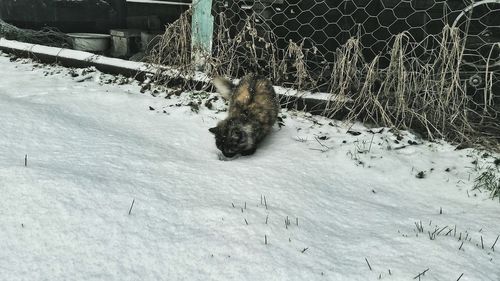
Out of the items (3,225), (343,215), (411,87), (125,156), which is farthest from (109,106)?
(411,87)

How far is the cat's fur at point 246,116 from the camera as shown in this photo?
277 cm

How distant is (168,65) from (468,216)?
304 cm

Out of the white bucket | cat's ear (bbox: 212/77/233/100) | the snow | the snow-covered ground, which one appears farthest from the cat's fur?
the white bucket

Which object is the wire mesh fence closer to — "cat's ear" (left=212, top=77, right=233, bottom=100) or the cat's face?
"cat's ear" (left=212, top=77, right=233, bottom=100)

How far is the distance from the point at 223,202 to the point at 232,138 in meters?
0.86

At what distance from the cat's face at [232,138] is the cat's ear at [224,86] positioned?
0.72 meters

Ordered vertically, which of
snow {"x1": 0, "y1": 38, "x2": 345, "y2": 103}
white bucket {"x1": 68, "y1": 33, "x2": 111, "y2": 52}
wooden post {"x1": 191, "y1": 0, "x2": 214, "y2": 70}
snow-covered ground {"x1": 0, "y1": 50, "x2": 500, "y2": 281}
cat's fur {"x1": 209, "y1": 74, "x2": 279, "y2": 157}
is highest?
wooden post {"x1": 191, "y1": 0, "x2": 214, "y2": 70}

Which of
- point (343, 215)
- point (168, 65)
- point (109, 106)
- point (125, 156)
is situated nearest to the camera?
point (343, 215)

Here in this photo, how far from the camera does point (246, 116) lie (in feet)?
9.86

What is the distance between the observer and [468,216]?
207 centimetres

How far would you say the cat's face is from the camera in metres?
2.75

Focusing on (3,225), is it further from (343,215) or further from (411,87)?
(411,87)

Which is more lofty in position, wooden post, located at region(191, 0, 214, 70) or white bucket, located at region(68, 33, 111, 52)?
wooden post, located at region(191, 0, 214, 70)

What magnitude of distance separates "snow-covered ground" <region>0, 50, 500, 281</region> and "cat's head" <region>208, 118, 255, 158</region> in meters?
0.08
